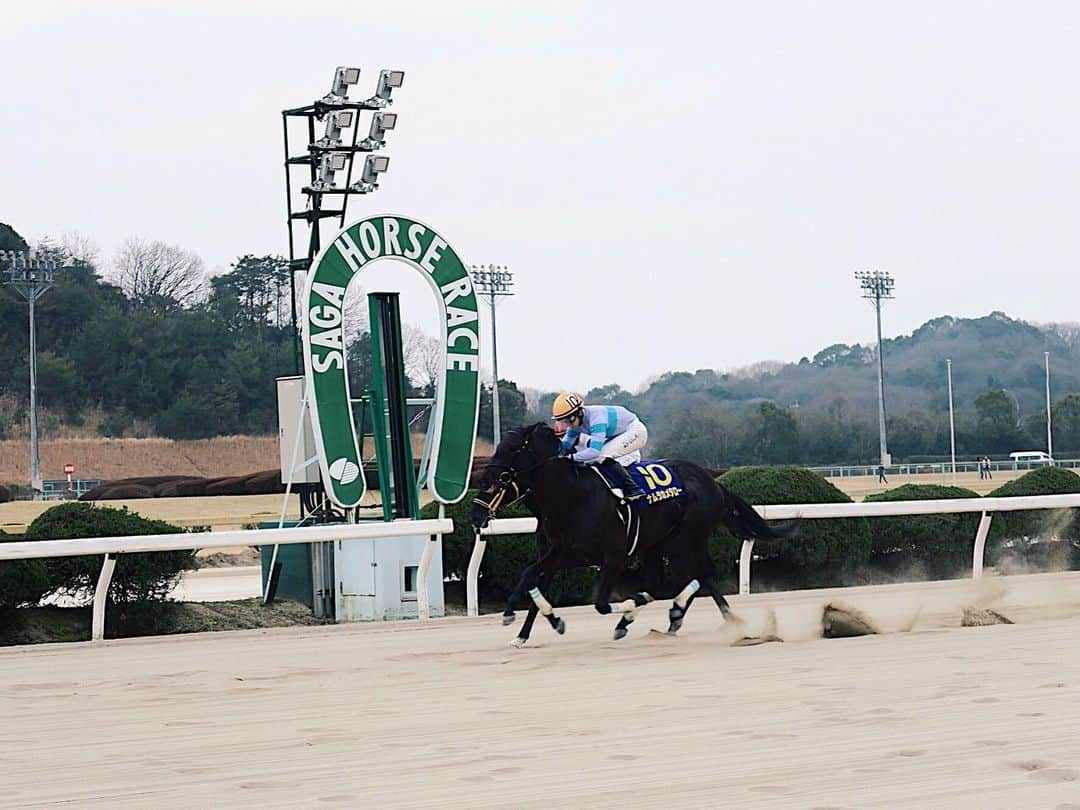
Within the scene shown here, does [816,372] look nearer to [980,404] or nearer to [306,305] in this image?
[980,404]

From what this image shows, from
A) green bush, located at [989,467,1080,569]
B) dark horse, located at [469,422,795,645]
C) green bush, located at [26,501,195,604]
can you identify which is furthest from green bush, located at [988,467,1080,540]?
green bush, located at [26,501,195,604]

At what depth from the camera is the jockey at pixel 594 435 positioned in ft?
28.6

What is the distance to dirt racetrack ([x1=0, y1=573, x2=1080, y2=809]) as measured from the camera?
4.28 meters

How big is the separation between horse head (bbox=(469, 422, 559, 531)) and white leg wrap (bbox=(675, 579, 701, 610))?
4.27ft

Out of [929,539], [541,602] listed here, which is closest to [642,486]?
[541,602]

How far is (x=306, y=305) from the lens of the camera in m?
12.2

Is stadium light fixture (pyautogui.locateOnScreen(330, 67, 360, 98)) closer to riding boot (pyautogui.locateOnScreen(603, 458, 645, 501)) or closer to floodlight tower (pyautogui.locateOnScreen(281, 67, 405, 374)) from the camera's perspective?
floodlight tower (pyautogui.locateOnScreen(281, 67, 405, 374))

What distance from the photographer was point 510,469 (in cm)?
823

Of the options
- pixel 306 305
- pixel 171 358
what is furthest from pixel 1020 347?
pixel 306 305

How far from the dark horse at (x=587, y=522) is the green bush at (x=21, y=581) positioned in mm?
3534

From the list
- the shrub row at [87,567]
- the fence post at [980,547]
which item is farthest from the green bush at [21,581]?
the fence post at [980,547]

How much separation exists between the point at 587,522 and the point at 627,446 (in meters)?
0.75

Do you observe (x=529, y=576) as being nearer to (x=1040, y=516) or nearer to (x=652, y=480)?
(x=652, y=480)

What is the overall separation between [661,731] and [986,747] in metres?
1.12
